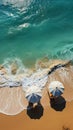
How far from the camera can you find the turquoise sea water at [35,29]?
2644cm

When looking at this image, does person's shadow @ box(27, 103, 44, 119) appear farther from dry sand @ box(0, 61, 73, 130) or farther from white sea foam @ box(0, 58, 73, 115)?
white sea foam @ box(0, 58, 73, 115)

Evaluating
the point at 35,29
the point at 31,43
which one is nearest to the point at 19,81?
the point at 31,43

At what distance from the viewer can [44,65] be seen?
24797 mm

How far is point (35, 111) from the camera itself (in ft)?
70.3

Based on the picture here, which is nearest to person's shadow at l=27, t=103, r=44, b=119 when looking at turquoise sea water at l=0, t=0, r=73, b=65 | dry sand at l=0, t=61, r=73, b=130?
dry sand at l=0, t=61, r=73, b=130

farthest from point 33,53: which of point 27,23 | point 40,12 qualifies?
point 40,12

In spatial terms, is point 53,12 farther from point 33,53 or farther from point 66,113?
point 66,113

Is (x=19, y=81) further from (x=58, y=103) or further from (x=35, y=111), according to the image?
(x=58, y=103)

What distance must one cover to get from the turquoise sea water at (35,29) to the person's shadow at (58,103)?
485 centimetres

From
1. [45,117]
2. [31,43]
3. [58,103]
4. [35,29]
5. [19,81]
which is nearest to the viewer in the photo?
[45,117]

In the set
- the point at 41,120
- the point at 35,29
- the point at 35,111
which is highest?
the point at 35,29

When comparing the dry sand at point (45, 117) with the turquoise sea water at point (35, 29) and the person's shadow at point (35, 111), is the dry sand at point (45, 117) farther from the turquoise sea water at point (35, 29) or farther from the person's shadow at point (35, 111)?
the turquoise sea water at point (35, 29)

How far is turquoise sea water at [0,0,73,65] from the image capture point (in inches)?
1041

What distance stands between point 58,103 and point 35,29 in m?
9.71
